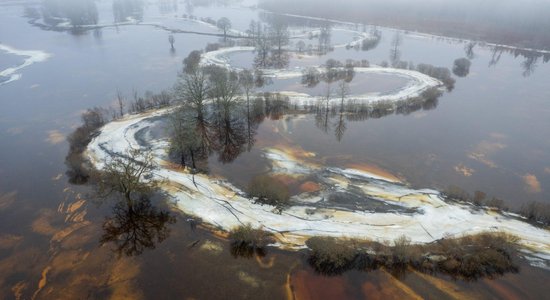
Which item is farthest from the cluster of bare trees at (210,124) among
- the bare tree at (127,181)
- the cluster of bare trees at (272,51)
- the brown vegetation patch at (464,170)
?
the cluster of bare trees at (272,51)

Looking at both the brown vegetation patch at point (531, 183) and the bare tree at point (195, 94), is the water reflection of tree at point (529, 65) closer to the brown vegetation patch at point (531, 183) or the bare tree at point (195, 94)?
the brown vegetation patch at point (531, 183)

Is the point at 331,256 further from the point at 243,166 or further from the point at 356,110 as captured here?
the point at 356,110

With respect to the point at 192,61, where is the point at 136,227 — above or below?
below

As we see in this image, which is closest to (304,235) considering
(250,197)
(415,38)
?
(250,197)

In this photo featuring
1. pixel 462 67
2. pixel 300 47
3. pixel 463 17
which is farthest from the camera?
pixel 463 17

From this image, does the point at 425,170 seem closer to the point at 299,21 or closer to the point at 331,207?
the point at 331,207

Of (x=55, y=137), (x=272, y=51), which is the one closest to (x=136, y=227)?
(x=55, y=137)
